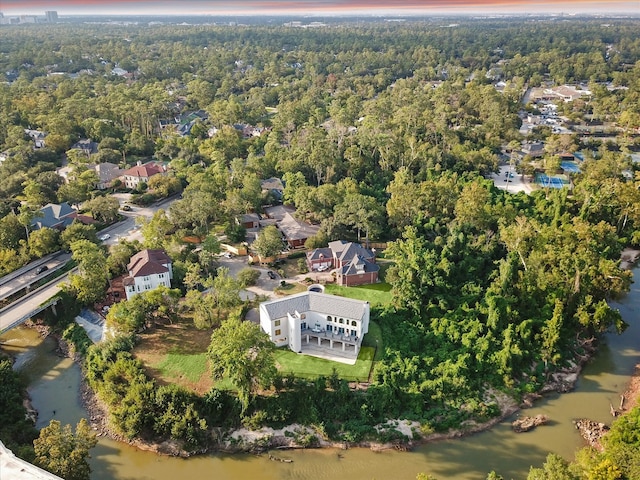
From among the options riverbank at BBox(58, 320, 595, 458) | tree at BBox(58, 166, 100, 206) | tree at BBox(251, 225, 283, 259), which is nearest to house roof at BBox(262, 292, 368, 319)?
riverbank at BBox(58, 320, 595, 458)

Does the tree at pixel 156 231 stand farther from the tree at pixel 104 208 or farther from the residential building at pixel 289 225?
the residential building at pixel 289 225

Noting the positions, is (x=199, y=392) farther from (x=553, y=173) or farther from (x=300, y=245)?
(x=553, y=173)

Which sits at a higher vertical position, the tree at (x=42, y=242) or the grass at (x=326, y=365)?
the tree at (x=42, y=242)

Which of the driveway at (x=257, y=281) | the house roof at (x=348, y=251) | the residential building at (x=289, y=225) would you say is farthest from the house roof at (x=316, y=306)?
the residential building at (x=289, y=225)

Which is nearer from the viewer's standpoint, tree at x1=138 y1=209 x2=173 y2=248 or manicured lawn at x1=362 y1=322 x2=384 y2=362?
manicured lawn at x1=362 y1=322 x2=384 y2=362

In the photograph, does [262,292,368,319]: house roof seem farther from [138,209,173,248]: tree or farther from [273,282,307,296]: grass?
[138,209,173,248]: tree

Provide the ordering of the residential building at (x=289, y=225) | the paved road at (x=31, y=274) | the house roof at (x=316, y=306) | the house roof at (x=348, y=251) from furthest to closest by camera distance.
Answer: the residential building at (x=289, y=225)
the house roof at (x=348, y=251)
the paved road at (x=31, y=274)
the house roof at (x=316, y=306)

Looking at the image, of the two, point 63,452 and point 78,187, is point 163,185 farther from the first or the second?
point 63,452

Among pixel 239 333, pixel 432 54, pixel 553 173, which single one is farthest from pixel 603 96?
pixel 239 333
